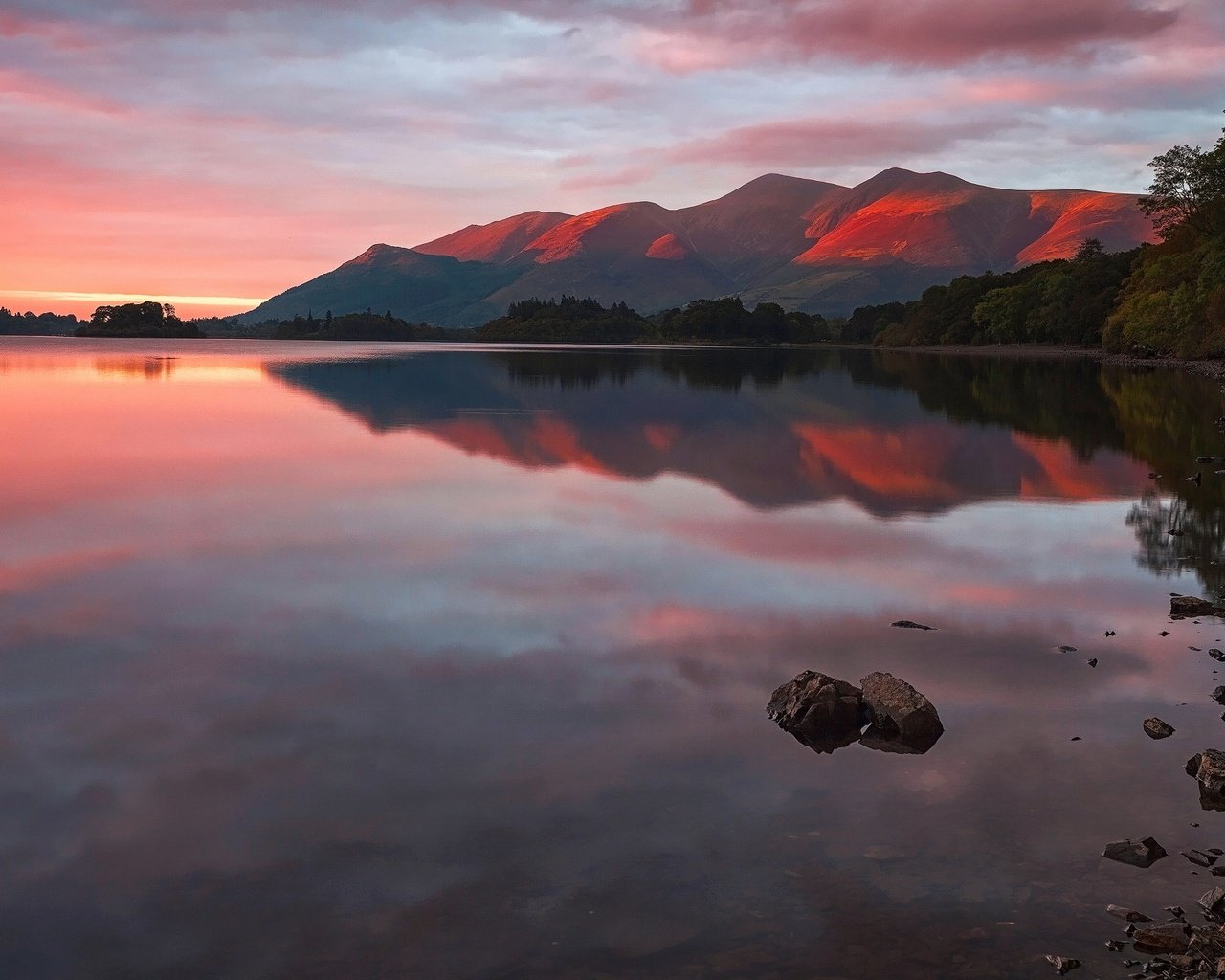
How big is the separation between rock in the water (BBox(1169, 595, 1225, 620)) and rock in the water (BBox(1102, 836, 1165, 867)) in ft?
28.8

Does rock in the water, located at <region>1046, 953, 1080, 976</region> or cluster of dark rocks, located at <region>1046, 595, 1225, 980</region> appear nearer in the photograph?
cluster of dark rocks, located at <region>1046, 595, 1225, 980</region>

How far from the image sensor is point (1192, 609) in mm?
17141

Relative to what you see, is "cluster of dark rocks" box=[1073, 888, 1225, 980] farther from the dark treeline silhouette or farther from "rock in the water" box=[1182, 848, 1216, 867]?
the dark treeline silhouette

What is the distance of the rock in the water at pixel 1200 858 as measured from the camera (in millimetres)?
9055

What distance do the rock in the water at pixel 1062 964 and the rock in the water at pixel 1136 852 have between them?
177 cm

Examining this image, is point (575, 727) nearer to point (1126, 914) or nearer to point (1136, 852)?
point (1136, 852)

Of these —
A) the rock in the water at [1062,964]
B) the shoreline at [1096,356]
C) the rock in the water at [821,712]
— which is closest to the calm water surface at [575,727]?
the rock in the water at [1062,964]

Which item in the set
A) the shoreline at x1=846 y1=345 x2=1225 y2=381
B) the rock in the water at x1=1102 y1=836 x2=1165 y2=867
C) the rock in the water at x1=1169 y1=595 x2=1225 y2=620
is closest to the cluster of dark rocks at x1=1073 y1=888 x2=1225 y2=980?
the rock in the water at x1=1102 y1=836 x2=1165 y2=867

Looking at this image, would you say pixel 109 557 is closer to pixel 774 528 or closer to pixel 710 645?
pixel 710 645

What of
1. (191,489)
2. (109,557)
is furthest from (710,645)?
(191,489)

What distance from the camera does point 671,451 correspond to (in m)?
39.8

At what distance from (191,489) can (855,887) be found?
25243 mm

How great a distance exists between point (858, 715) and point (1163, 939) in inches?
187

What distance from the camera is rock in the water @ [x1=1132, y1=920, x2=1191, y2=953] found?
25.5 ft
